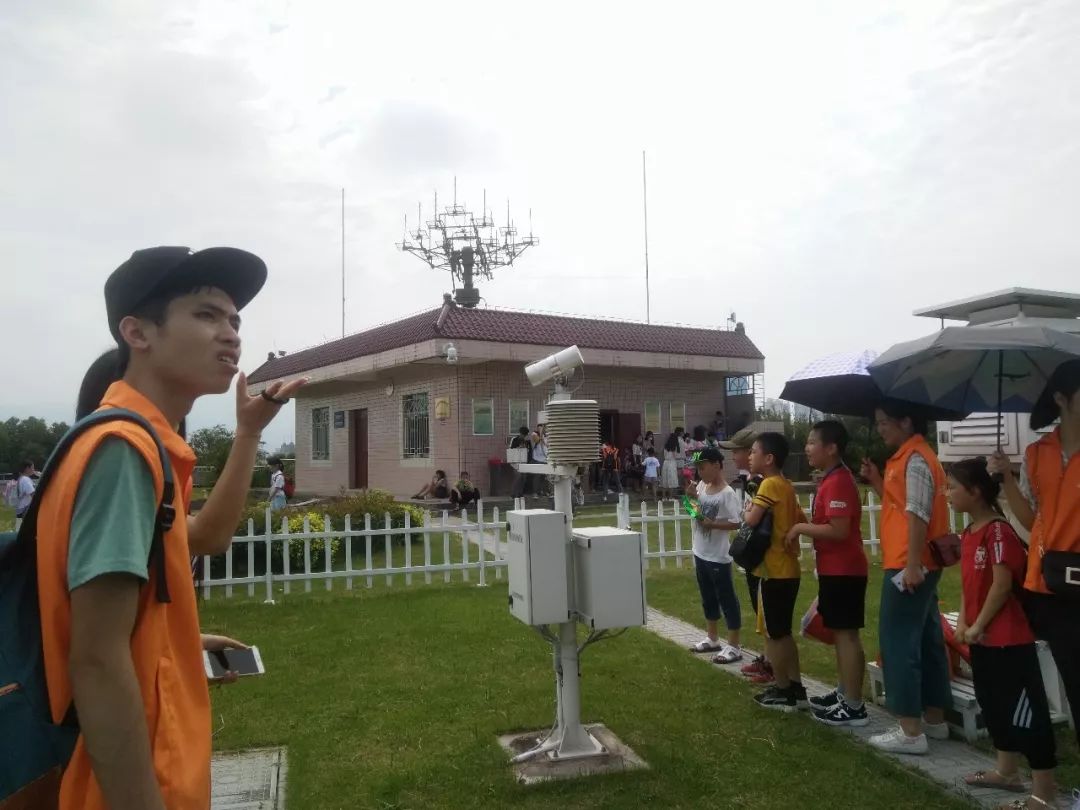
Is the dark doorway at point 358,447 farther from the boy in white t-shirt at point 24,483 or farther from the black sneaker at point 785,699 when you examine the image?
the black sneaker at point 785,699

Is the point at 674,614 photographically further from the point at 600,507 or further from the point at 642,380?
the point at 642,380

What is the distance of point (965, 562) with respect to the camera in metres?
4.09

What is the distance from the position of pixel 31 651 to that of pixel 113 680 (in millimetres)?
188

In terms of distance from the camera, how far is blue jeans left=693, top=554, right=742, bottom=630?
645cm

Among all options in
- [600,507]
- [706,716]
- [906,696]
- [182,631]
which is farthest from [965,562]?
[600,507]

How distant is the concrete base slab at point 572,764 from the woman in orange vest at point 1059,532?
207 cm

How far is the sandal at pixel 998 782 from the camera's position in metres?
3.97

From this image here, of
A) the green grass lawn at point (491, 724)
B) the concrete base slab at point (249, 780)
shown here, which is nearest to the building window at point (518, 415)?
the green grass lawn at point (491, 724)

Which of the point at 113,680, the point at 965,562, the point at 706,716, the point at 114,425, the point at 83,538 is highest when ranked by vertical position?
the point at 114,425

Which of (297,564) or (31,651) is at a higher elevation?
(31,651)

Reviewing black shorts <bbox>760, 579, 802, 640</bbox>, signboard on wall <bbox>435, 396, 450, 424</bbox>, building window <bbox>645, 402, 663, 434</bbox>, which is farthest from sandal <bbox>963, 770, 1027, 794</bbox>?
building window <bbox>645, 402, 663, 434</bbox>

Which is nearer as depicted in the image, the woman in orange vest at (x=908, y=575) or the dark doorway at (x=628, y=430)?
A: the woman in orange vest at (x=908, y=575)

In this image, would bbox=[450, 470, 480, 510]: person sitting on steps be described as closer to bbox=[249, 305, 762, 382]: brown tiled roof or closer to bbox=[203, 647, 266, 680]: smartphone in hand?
bbox=[249, 305, 762, 382]: brown tiled roof

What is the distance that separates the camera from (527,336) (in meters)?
19.1
